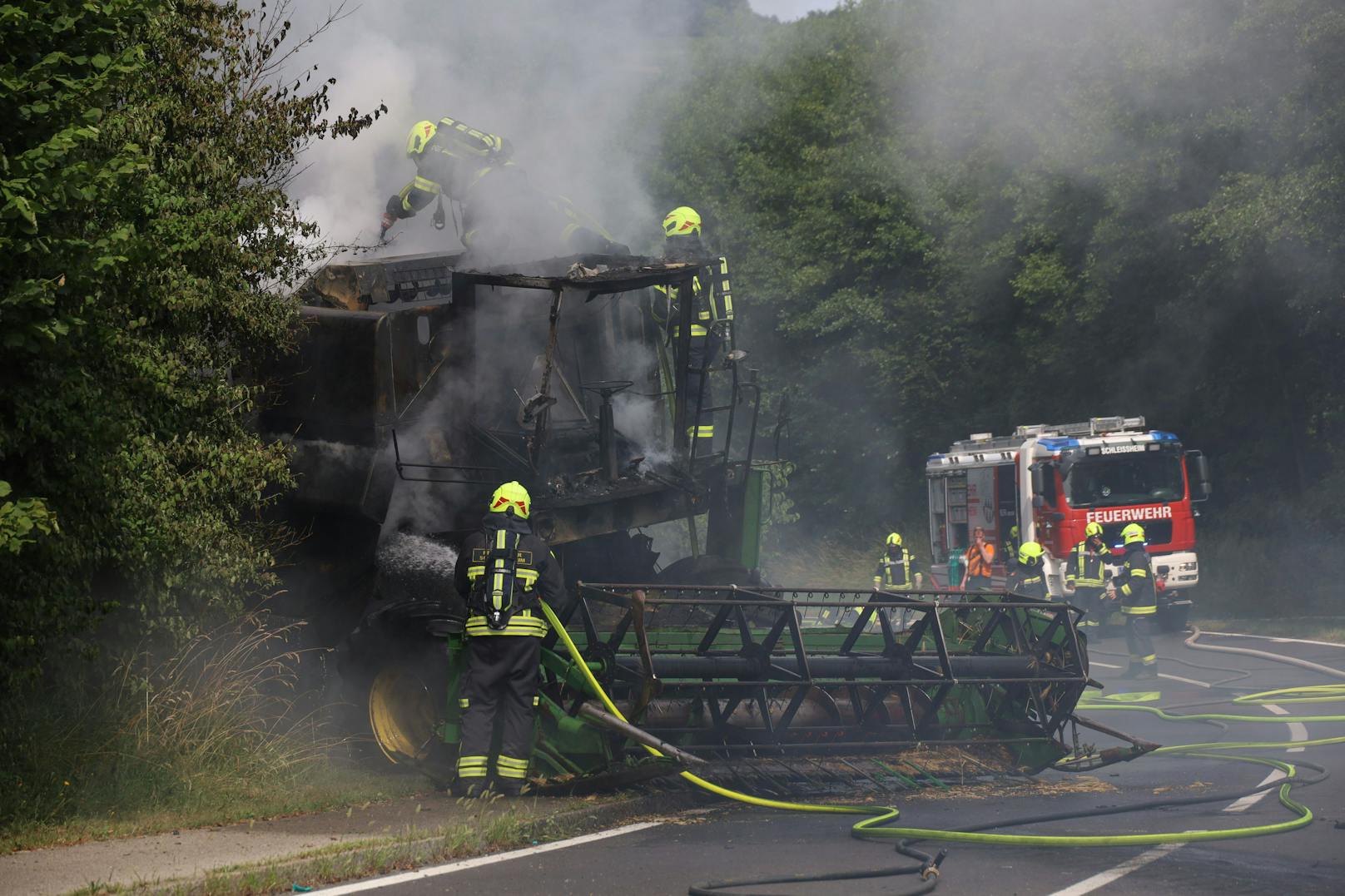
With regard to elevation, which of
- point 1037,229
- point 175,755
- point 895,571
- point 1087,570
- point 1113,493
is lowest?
point 175,755

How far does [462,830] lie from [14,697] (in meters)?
2.65

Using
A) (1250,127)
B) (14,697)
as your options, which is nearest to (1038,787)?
(14,697)

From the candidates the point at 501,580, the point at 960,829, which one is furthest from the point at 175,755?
the point at 960,829

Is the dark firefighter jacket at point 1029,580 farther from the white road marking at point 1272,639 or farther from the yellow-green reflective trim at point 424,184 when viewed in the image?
the yellow-green reflective trim at point 424,184

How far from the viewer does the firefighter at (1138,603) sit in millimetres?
14641

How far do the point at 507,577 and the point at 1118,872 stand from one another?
3600mm

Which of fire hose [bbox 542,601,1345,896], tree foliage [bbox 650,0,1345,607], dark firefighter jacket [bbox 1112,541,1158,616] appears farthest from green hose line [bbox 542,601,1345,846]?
tree foliage [bbox 650,0,1345,607]

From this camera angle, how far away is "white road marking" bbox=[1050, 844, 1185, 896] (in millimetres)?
6020

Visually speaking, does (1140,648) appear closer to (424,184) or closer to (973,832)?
(973,832)

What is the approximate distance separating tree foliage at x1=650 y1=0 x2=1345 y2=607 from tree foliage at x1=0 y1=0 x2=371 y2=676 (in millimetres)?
10464

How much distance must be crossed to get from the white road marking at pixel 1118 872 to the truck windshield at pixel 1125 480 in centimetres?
1316

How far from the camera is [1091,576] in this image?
17641 millimetres

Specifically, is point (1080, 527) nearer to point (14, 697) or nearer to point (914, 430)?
point (914, 430)

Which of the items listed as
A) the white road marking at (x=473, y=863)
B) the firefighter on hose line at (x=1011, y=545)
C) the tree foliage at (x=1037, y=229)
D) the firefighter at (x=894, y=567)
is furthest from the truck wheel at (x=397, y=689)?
the firefighter at (x=894, y=567)
